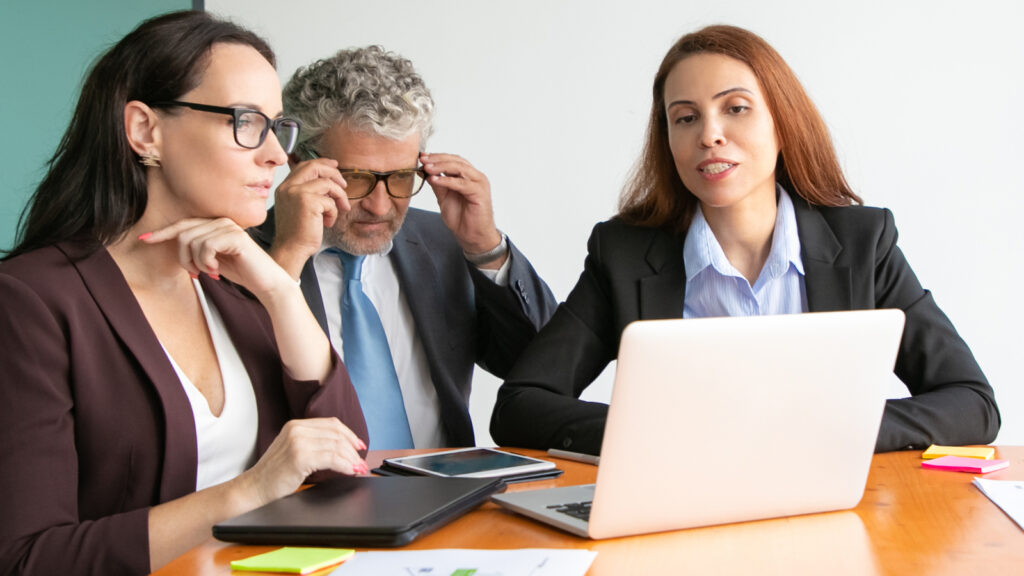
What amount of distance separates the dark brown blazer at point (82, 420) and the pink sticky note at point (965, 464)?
3.56 feet

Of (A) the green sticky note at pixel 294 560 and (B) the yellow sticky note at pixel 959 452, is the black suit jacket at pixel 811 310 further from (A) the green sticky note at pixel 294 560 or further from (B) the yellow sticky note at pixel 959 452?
(A) the green sticky note at pixel 294 560

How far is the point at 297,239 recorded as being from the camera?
222 centimetres

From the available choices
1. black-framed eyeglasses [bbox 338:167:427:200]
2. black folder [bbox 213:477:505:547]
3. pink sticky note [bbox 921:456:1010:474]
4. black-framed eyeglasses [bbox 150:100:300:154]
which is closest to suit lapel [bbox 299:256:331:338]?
black-framed eyeglasses [bbox 338:167:427:200]

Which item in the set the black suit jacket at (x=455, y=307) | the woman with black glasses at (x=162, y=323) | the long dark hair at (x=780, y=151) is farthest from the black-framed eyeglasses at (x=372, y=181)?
the long dark hair at (x=780, y=151)

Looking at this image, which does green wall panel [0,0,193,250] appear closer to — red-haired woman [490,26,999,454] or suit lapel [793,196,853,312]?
red-haired woman [490,26,999,454]

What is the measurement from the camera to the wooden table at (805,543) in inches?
41.5

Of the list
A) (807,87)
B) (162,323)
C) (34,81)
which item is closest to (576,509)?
(162,323)

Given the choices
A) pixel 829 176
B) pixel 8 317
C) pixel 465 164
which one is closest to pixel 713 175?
pixel 829 176

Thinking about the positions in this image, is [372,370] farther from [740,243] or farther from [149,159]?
[740,243]

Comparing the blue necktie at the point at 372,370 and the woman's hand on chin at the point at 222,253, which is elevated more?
the woman's hand on chin at the point at 222,253

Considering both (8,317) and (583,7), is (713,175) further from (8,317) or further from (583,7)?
(583,7)

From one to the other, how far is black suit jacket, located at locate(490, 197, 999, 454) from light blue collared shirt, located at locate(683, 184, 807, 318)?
3cm

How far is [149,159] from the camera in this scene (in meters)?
1.75

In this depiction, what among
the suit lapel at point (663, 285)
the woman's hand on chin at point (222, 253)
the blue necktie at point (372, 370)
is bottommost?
the blue necktie at point (372, 370)
